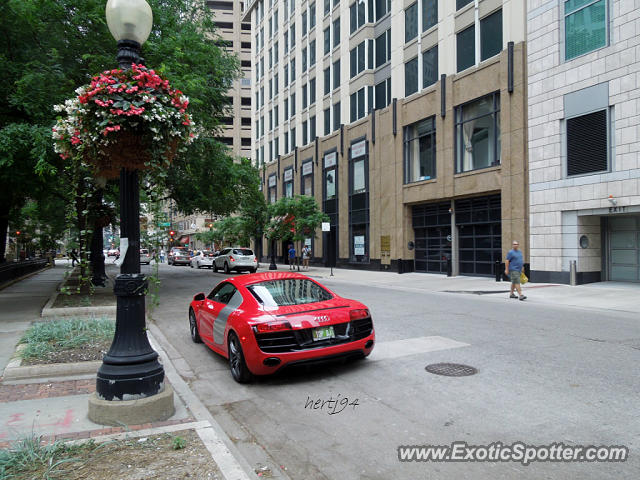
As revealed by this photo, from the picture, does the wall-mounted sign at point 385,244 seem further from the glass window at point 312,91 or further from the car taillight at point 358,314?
the car taillight at point 358,314

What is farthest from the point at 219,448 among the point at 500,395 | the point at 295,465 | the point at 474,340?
the point at 474,340

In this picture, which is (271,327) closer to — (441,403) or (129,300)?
(129,300)

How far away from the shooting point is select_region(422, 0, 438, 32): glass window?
83.9ft

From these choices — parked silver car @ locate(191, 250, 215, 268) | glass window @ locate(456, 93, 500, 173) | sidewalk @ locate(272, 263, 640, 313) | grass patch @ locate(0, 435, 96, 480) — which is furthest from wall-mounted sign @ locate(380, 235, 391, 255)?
grass patch @ locate(0, 435, 96, 480)

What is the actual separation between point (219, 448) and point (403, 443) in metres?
1.59

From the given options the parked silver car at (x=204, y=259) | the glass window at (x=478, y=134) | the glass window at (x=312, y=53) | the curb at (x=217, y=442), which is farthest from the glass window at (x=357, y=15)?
the curb at (x=217, y=442)

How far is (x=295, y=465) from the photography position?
387cm

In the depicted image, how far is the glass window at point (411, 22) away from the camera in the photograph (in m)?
27.1

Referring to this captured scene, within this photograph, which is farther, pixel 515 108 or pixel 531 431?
pixel 515 108

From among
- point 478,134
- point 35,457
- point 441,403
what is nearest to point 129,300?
point 35,457

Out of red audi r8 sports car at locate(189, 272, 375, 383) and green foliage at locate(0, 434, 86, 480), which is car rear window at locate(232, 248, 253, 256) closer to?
red audi r8 sports car at locate(189, 272, 375, 383)

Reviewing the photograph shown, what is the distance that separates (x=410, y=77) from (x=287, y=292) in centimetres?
2373

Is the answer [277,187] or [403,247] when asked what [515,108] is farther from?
[277,187]

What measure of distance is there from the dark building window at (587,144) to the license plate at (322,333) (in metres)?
15.3
